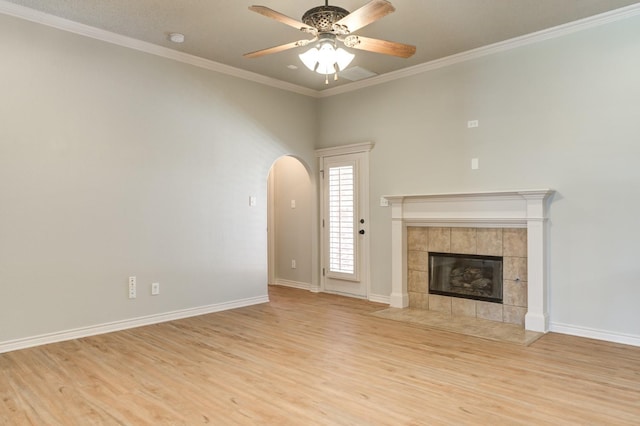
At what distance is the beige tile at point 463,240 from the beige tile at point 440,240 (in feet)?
0.17

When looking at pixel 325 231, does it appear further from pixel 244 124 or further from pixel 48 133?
pixel 48 133

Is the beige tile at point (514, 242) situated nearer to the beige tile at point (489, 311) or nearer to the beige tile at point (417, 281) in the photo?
the beige tile at point (489, 311)

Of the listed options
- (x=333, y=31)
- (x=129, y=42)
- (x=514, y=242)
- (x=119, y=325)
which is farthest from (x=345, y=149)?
(x=119, y=325)

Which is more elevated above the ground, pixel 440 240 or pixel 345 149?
pixel 345 149

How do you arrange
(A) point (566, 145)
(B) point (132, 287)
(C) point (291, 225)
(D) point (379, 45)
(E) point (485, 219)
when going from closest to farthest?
(D) point (379, 45) < (A) point (566, 145) < (B) point (132, 287) < (E) point (485, 219) < (C) point (291, 225)

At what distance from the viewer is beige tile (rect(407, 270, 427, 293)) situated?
529 centimetres

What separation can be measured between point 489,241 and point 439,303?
98cm

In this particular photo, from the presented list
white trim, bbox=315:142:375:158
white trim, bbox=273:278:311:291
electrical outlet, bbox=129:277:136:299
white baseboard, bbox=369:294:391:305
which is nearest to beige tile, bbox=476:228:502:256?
white baseboard, bbox=369:294:391:305

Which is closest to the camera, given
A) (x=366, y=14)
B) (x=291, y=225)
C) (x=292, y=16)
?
(x=366, y=14)

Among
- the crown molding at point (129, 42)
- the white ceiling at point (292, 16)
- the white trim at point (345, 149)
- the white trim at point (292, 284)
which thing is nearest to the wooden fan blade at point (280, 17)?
the white ceiling at point (292, 16)

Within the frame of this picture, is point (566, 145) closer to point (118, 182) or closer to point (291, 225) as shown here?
point (291, 225)

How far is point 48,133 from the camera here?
3.96 m

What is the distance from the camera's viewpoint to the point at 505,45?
456cm

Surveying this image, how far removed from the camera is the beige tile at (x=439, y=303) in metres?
5.06
